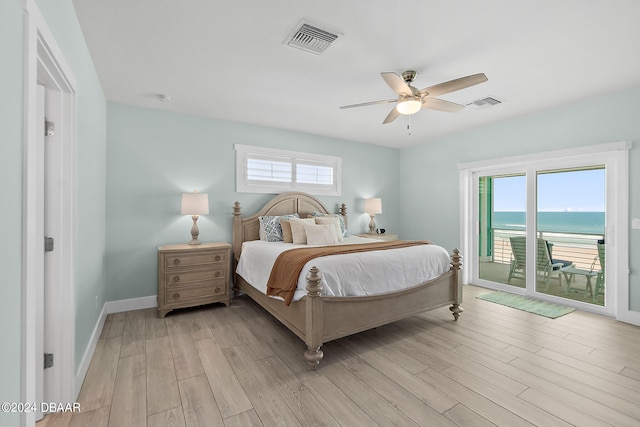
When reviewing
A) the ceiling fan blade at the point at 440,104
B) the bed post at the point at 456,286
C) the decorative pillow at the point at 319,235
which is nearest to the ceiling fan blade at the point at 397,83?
the ceiling fan blade at the point at 440,104

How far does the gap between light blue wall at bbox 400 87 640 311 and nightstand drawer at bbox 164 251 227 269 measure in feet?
12.4

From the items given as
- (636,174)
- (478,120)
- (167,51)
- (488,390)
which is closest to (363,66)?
(167,51)

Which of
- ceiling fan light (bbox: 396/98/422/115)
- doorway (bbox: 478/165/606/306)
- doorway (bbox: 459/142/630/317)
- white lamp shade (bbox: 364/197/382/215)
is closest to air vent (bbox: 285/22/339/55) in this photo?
ceiling fan light (bbox: 396/98/422/115)

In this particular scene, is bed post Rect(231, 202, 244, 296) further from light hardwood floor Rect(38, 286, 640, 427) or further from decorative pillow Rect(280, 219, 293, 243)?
light hardwood floor Rect(38, 286, 640, 427)

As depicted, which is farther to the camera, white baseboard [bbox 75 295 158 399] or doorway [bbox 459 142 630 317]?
doorway [bbox 459 142 630 317]

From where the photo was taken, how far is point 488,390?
6.60 ft

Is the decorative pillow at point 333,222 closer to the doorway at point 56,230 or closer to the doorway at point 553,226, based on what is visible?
the doorway at point 553,226

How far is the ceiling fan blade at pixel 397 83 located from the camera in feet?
7.59

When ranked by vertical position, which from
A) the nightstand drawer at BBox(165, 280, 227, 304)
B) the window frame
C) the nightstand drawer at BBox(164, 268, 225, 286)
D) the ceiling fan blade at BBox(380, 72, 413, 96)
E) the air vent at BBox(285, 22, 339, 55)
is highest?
the air vent at BBox(285, 22, 339, 55)

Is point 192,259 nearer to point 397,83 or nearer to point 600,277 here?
point 397,83

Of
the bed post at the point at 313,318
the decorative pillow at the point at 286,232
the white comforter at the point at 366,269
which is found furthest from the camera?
the decorative pillow at the point at 286,232

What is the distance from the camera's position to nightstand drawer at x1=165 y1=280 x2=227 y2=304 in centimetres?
340

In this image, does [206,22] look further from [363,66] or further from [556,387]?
[556,387]

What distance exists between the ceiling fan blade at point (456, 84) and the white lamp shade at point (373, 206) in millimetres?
2804
